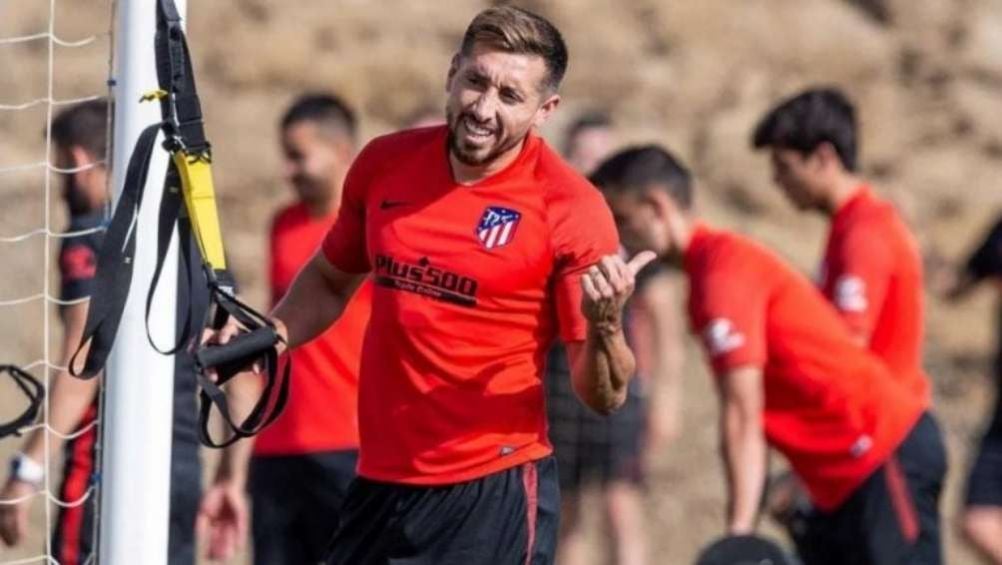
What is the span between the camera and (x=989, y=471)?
8789 mm

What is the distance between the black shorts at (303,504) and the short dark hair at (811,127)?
74.5 inches

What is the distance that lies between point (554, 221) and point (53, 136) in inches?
114

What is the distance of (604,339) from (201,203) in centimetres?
97

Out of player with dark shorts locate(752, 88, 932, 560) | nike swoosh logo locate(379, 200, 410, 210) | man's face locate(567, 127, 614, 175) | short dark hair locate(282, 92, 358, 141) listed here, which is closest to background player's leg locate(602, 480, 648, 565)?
man's face locate(567, 127, 614, 175)

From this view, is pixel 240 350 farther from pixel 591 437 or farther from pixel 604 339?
pixel 591 437

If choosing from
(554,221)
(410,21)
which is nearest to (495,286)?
(554,221)

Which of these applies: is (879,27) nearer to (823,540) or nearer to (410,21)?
(410,21)

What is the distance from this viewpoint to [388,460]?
Result: 608 centimetres

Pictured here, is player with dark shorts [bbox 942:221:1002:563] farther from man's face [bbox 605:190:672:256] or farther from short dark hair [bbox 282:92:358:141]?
short dark hair [bbox 282:92:358:141]

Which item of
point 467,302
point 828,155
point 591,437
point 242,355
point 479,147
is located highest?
point 479,147

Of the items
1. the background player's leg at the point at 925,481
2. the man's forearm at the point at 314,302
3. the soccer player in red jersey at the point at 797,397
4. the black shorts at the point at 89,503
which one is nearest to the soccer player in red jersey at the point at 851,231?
the soccer player in red jersey at the point at 797,397

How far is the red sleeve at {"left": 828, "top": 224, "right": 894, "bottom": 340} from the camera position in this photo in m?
8.91

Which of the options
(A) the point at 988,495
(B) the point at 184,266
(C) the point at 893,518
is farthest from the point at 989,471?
(B) the point at 184,266

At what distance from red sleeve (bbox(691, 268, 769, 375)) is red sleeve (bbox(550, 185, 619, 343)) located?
2.34m
